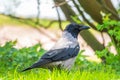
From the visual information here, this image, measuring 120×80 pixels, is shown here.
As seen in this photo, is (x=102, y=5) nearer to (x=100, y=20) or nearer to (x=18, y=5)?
(x=100, y=20)

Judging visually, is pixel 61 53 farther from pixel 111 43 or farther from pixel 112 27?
pixel 112 27

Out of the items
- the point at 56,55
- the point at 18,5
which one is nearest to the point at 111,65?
the point at 56,55

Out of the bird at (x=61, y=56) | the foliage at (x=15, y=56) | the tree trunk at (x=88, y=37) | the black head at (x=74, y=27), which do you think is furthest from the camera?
the tree trunk at (x=88, y=37)

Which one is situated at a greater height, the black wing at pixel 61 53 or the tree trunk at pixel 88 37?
the black wing at pixel 61 53

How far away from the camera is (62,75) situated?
19.8 ft

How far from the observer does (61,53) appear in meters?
6.87

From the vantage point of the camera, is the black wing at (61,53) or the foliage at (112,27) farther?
the foliage at (112,27)

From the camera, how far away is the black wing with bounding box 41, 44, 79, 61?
6.77 m

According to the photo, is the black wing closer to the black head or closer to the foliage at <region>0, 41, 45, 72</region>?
the black head

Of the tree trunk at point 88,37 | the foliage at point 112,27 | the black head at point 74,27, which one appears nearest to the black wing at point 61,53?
the black head at point 74,27

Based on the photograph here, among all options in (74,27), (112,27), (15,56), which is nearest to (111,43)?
(112,27)

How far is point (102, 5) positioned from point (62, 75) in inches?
111

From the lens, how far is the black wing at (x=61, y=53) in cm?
677

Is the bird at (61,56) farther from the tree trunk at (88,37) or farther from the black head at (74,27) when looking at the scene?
the tree trunk at (88,37)
